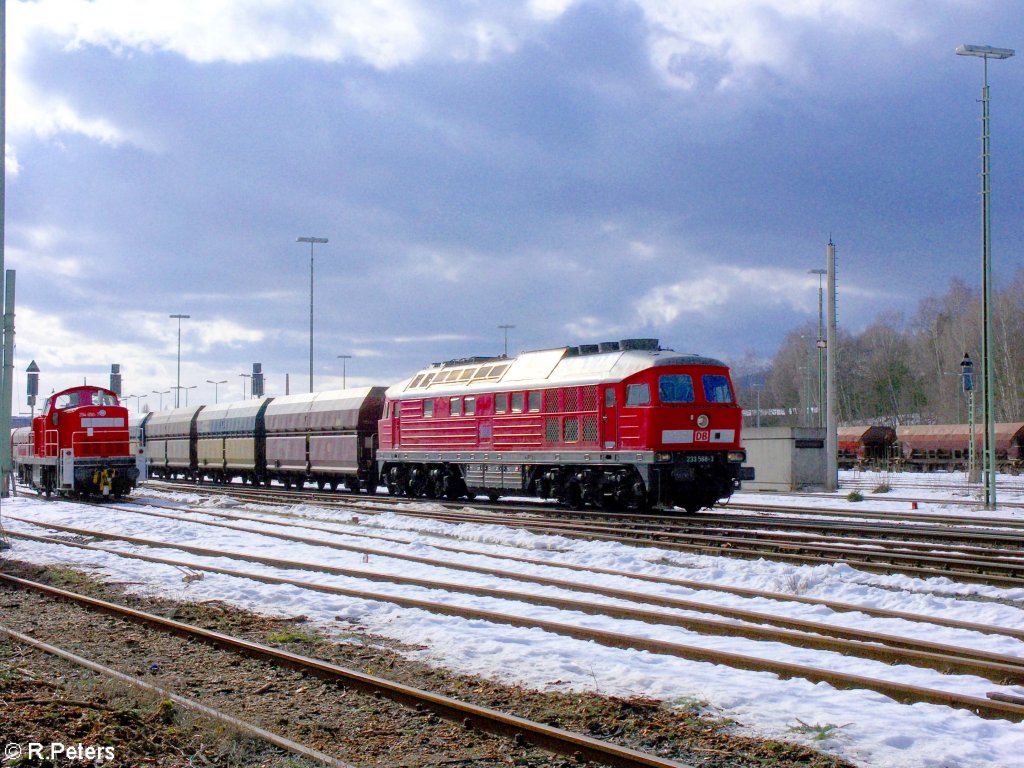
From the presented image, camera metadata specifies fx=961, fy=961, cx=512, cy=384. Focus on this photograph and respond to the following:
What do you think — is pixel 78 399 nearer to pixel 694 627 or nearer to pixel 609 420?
pixel 609 420

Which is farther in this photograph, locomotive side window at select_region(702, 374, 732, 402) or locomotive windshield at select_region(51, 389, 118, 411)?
locomotive windshield at select_region(51, 389, 118, 411)

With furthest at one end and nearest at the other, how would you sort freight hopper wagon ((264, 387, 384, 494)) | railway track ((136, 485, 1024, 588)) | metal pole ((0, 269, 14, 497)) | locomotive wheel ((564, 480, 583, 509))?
freight hopper wagon ((264, 387, 384, 494))
metal pole ((0, 269, 14, 497))
locomotive wheel ((564, 480, 583, 509))
railway track ((136, 485, 1024, 588))

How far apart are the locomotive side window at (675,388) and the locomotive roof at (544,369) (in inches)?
11.8

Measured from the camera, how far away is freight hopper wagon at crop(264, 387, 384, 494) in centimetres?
3022

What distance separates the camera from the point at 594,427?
2084 cm

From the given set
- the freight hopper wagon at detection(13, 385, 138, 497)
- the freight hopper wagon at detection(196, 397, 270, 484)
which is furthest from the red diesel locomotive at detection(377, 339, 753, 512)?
the freight hopper wagon at detection(196, 397, 270, 484)

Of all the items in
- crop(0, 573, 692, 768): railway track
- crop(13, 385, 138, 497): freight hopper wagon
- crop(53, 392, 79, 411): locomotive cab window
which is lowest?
crop(0, 573, 692, 768): railway track

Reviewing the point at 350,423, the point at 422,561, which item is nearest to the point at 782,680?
the point at 422,561

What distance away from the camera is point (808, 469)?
32.6 meters

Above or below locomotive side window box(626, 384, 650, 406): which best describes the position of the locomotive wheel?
below

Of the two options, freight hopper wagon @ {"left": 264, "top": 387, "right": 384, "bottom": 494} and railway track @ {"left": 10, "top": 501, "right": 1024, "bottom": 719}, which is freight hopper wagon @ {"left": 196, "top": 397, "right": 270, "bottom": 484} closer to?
freight hopper wagon @ {"left": 264, "top": 387, "right": 384, "bottom": 494}

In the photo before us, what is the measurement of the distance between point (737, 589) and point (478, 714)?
562 cm

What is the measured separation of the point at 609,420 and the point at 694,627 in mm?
11182

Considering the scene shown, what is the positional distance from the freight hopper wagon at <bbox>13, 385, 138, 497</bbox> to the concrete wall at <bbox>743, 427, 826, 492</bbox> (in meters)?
20.4
